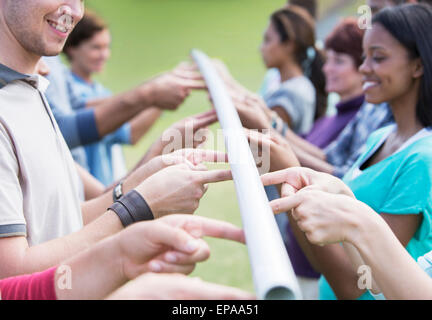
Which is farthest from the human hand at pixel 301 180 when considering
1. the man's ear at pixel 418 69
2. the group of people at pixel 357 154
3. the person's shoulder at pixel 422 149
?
the man's ear at pixel 418 69

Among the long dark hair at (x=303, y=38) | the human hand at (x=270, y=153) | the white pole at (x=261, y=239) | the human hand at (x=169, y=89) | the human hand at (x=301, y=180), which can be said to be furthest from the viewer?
the long dark hair at (x=303, y=38)

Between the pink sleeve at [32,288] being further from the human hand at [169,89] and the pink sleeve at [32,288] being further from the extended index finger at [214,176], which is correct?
the human hand at [169,89]

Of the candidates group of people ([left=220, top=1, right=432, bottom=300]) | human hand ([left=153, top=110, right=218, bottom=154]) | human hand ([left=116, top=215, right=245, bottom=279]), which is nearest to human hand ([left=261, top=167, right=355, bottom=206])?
group of people ([left=220, top=1, right=432, bottom=300])

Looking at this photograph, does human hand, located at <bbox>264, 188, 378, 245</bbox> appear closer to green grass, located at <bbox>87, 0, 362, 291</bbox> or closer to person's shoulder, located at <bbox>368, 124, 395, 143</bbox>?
person's shoulder, located at <bbox>368, 124, 395, 143</bbox>

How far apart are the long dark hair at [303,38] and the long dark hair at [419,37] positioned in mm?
1247

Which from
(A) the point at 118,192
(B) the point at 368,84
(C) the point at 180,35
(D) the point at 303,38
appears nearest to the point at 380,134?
(B) the point at 368,84

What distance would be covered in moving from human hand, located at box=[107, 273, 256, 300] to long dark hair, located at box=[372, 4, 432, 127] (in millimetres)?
920

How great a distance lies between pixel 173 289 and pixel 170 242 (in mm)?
58

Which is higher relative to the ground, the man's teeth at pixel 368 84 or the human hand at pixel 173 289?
the man's teeth at pixel 368 84

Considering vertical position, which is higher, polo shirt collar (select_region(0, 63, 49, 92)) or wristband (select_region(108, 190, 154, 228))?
polo shirt collar (select_region(0, 63, 49, 92))

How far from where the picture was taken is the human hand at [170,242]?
58cm

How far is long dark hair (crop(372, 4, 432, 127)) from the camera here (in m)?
1.22

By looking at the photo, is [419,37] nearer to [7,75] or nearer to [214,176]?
[214,176]

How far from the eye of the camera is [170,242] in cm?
58
